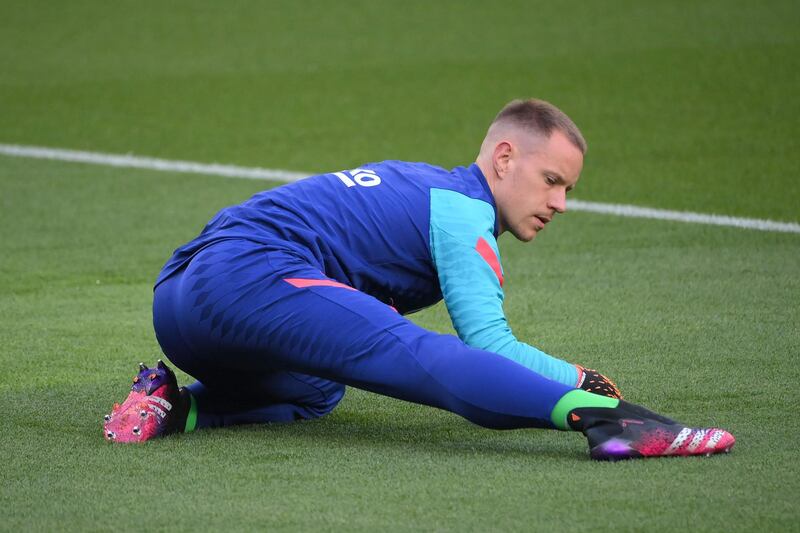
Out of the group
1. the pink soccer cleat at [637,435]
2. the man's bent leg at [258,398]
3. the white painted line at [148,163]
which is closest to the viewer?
the pink soccer cleat at [637,435]

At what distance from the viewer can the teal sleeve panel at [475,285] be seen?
3.35 m

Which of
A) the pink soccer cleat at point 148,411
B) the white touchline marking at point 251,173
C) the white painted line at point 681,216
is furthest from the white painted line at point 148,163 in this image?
the pink soccer cleat at point 148,411

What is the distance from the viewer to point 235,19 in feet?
45.2

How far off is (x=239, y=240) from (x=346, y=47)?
910cm

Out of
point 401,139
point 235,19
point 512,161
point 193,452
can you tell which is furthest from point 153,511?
point 235,19

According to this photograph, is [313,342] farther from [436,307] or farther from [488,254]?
[436,307]

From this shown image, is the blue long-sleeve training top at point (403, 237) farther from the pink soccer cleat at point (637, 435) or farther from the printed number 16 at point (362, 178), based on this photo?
the pink soccer cleat at point (637, 435)

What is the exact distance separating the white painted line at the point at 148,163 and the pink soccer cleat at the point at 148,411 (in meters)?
4.53

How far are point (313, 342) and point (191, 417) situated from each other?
487 mm

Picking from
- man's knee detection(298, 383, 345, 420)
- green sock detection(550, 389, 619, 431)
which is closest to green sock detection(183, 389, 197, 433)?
man's knee detection(298, 383, 345, 420)

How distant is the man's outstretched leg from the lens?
3186 mm

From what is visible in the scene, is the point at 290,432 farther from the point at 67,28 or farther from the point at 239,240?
the point at 67,28

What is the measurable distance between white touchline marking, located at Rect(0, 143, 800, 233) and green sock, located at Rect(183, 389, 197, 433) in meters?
3.56

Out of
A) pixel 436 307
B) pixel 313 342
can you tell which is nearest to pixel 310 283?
pixel 313 342
